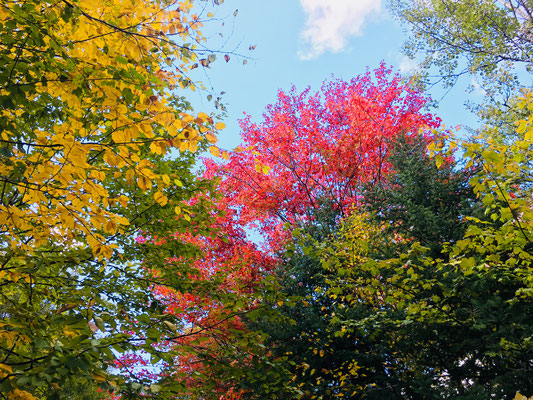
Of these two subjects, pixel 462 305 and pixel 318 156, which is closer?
pixel 462 305

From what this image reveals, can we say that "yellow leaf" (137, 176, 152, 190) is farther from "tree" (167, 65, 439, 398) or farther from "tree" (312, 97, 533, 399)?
"tree" (167, 65, 439, 398)

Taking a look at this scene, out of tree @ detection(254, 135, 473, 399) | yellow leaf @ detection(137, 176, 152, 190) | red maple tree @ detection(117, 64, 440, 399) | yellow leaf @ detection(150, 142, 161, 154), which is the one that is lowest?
yellow leaf @ detection(137, 176, 152, 190)

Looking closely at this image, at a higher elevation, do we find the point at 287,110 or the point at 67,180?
the point at 287,110

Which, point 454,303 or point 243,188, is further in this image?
point 243,188

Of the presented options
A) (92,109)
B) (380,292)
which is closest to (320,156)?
(380,292)

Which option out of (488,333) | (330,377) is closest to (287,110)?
(330,377)

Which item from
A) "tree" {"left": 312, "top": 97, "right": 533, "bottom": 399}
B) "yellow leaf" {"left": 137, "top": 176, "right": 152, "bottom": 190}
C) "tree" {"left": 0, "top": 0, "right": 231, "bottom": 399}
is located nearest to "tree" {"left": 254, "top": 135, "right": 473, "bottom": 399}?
"tree" {"left": 312, "top": 97, "right": 533, "bottom": 399}

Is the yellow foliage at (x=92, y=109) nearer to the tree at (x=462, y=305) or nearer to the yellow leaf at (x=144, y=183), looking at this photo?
the yellow leaf at (x=144, y=183)

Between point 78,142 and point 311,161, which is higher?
point 311,161

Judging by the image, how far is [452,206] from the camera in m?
8.05

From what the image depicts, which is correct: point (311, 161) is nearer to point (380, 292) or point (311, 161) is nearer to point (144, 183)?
point (380, 292)

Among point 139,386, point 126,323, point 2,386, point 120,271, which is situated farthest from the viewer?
point 120,271

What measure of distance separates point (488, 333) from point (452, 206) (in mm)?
2826

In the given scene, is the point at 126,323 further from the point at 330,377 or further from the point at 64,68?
the point at 330,377
